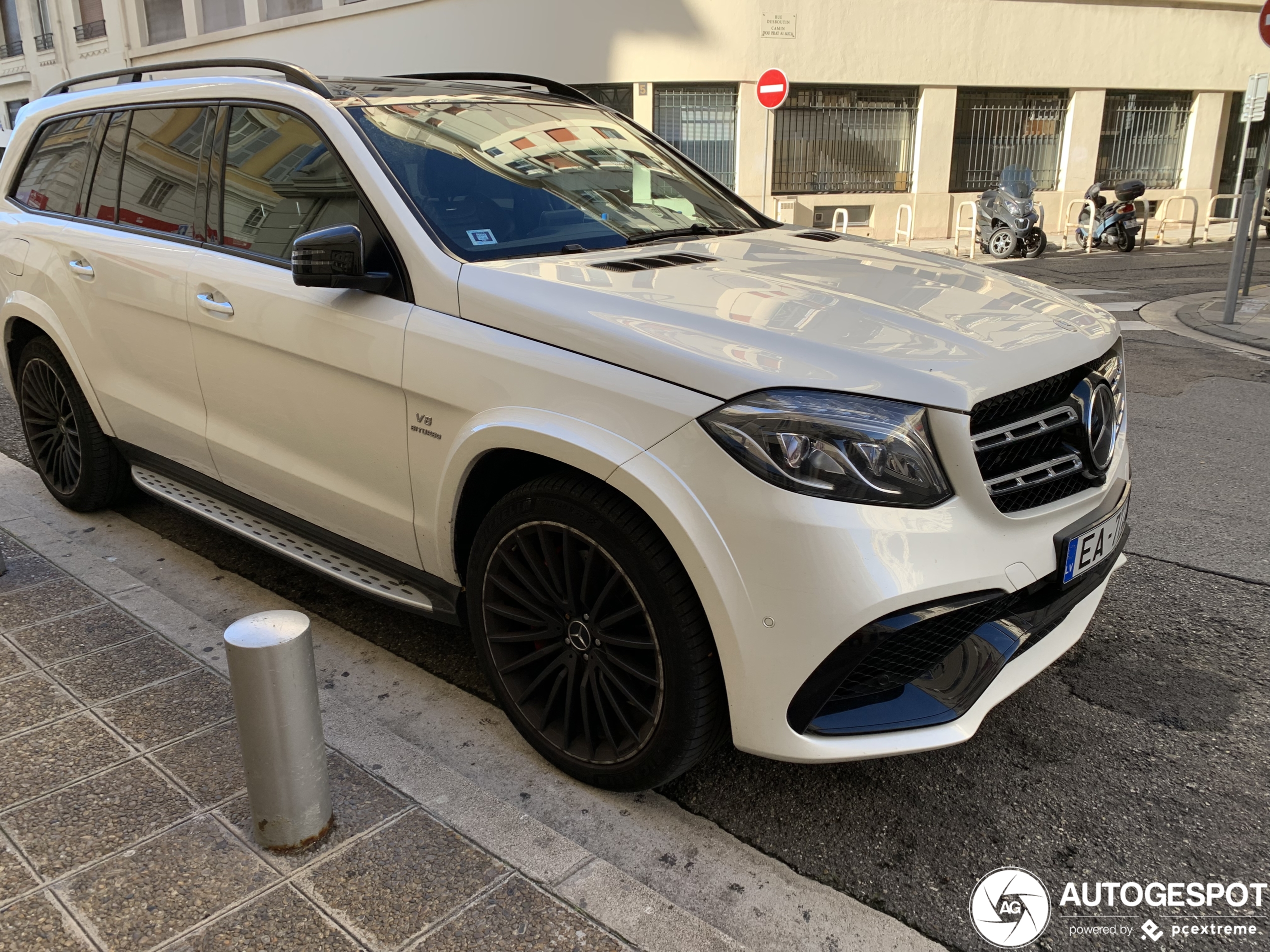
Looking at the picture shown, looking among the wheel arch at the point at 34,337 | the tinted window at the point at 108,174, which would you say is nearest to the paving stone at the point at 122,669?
the wheel arch at the point at 34,337

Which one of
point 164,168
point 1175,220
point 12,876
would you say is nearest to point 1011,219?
point 1175,220

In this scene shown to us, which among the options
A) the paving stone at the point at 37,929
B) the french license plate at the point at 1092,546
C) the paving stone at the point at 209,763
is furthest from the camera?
the paving stone at the point at 209,763

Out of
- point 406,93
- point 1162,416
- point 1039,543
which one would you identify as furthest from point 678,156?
point 1162,416

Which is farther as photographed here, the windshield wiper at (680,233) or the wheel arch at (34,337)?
the wheel arch at (34,337)

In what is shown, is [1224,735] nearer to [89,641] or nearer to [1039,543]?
[1039,543]

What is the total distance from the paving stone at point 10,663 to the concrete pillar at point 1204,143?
23860mm

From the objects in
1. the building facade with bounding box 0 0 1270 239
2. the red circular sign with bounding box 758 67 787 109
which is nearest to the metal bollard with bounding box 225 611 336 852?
the red circular sign with bounding box 758 67 787 109

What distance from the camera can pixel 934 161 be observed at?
19.3 m

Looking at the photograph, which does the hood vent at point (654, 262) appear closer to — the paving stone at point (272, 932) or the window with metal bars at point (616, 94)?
the paving stone at point (272, 932)

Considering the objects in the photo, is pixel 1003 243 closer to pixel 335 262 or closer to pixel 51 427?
pixel 51 427

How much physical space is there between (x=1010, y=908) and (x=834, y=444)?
113 centimetres

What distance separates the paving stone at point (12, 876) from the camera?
2188 millimetres

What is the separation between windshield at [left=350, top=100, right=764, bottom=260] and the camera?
2936mm

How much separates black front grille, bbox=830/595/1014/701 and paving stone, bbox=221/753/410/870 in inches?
46.2
